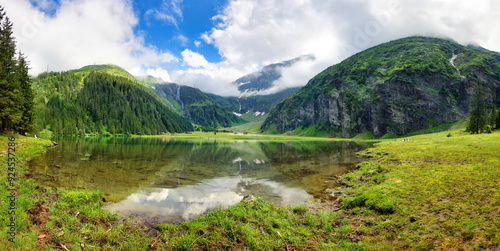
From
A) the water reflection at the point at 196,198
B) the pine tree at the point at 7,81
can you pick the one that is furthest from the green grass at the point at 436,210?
the pine tree at the point at 7,81

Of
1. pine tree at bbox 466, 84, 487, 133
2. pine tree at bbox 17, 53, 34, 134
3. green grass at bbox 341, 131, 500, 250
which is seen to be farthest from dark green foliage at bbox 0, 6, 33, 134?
pine tree at bbox 466, 84, 487, 133

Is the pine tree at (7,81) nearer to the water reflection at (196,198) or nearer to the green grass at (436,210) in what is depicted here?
the water reflection at (196,198)

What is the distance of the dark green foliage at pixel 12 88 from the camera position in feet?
129

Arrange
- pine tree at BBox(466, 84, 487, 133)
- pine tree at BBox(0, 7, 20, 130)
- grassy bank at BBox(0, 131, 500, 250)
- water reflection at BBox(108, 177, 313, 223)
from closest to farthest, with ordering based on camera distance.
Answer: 1. grassy bank at BBox(0, 131, 500, 250)
2. water reflection at BBox(108, 177, 313, 223)
3. pine tree at BBox(0, 7, 20, 130)
4. pine tree at BBox(466, 84, 487, 133)

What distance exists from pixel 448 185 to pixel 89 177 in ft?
118

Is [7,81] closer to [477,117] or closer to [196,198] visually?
[196,198]

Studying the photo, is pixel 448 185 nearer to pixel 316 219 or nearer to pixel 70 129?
pixel 316 219

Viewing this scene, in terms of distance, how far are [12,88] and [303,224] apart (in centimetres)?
6374

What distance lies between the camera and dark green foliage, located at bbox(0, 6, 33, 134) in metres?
39.4

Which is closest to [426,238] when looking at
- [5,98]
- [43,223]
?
[43,223]

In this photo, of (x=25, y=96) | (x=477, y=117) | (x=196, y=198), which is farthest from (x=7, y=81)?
(x=477, y=117)

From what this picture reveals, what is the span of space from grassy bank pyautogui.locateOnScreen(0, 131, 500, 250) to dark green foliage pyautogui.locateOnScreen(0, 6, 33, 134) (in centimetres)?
3975

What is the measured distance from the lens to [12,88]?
1678 inches

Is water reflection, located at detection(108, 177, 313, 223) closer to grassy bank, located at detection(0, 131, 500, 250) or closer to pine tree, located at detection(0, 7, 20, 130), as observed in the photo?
grassy bank, located at detection(0, 131, 500, 250)
